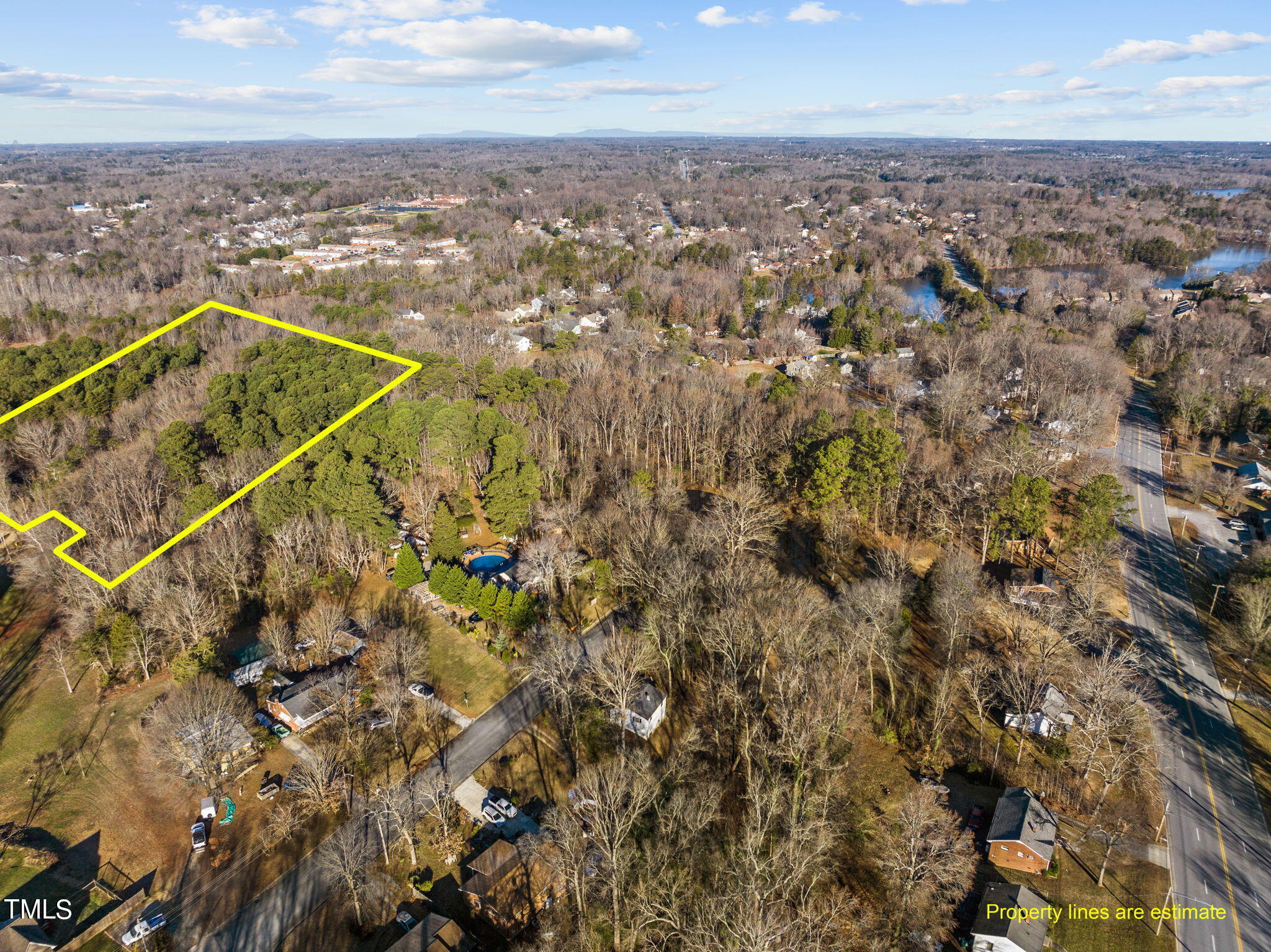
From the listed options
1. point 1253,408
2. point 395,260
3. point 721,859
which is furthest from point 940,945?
point 395,260

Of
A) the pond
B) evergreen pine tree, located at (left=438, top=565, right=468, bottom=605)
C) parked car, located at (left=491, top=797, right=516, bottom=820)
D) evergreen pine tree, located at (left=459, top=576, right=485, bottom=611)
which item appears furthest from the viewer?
the pond

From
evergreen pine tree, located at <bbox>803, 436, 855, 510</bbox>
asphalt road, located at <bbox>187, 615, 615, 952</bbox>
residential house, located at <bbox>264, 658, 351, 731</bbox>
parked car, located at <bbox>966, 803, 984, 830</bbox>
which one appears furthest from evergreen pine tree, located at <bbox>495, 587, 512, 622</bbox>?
parked car, located at <bbox>966, 803, 984, 830</bbox>

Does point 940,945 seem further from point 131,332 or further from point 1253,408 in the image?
point 131,332

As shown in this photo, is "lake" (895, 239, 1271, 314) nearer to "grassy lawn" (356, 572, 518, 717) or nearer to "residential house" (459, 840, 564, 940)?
"grassy lawn" (356, 572, 518, 717)

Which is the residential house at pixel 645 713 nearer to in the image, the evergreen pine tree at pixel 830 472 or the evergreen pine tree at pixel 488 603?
the evergreen pine tree at pixel 488 603

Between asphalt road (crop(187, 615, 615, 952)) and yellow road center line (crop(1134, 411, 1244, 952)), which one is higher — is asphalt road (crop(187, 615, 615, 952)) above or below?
below

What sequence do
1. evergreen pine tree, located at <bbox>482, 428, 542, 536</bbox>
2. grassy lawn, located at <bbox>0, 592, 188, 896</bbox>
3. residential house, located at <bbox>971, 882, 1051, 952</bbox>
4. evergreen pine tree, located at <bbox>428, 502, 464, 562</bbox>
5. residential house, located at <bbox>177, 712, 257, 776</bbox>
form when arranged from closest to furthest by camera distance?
residential house, located at <bbox>971, 882, 1051, 952</bbox>, grassy lawn, located at <bbox>0, 592, 188, 896</bbox>, residential house, located at <bbox>177, 712, 257, 776</bbox>, evergreen pine tree, located at <bbox>428, 502, 464, 562</bbox>, evergreen pine tree, located at <bbox>482, 428, 542, 536</bbox>

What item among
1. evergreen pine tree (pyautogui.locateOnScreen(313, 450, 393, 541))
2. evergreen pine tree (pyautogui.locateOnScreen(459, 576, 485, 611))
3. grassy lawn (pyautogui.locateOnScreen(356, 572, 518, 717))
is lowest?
grassy lawn (pyautogui.locateOnScreen(356, 572, 518, 717))
